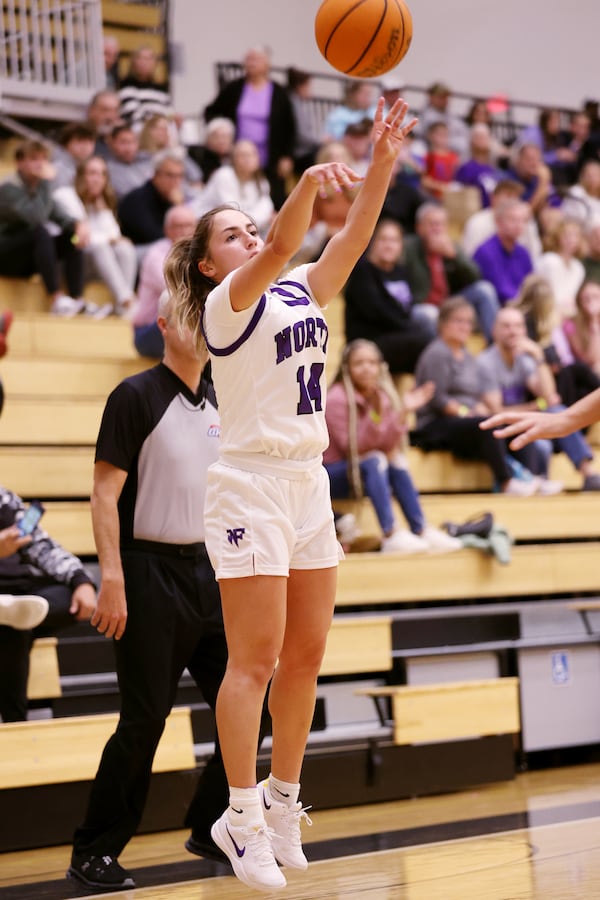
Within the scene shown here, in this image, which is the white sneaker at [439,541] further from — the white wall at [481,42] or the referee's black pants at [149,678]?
the white wall at [481,42]

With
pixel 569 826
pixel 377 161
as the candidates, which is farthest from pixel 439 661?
pixel 377 161

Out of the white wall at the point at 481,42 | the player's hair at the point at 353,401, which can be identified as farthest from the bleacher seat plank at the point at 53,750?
the white wall at the point at 481,42

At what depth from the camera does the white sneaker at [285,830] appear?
251cm

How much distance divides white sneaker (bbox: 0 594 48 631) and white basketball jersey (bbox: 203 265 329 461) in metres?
1.27

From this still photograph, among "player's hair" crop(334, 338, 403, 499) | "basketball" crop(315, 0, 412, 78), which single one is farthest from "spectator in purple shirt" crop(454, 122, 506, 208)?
"basketball" crop(315, 0, 412, 78)

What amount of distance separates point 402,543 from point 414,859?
2.12 meters

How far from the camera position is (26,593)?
3.96 metres

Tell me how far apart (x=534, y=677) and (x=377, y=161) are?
3.03 meters

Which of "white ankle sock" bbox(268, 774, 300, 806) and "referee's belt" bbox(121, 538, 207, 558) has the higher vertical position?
"referee's belt" bbox(121, 538, 207, 558)

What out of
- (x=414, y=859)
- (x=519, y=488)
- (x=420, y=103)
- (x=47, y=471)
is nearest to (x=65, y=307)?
(x=47, y=471)

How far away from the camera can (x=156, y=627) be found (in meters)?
2.94

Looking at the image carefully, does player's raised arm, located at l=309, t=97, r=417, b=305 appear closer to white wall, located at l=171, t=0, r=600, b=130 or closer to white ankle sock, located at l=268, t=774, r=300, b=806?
white ankle sock, located at l=268, t=774, r=300, b=806

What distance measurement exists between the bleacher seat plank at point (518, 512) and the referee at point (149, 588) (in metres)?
2.41

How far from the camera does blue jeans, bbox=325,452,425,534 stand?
5227 mm
